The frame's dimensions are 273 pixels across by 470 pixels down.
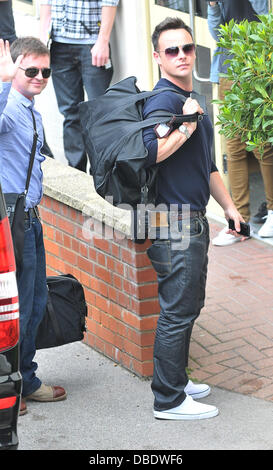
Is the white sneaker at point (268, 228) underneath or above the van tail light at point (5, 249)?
underneath

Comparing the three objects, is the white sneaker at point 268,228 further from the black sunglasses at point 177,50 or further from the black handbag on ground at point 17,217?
the black handbag on ground at point 17,217

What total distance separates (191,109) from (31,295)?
4.34 ft

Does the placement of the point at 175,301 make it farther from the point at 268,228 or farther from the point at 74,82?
the point at 74,82

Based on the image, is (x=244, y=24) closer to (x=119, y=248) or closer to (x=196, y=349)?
(x=119, y=248)

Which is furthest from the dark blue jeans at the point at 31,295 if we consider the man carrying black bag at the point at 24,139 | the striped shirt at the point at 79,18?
the striped shirt at the point at 79,18

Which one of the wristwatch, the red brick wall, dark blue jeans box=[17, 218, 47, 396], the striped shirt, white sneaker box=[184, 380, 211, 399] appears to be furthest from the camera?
the striped shirt

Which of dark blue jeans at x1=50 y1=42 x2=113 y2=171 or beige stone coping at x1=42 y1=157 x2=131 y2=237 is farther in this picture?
dark blue jeans at x1=50 y1=42 x2=113 y2=171

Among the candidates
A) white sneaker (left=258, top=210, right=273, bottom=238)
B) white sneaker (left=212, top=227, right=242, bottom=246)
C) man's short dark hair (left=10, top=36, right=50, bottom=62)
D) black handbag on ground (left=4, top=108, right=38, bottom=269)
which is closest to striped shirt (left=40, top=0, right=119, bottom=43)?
white sneaker (left=212, top=227, right=242, bottom=246)

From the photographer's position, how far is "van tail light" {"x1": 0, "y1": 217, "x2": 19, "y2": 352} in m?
3.89

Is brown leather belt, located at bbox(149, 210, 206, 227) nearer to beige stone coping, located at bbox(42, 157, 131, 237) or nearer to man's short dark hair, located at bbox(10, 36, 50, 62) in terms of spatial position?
beige stone coping, located at bbox(42, 157, 131, 237)

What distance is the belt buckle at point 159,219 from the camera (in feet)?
15.5

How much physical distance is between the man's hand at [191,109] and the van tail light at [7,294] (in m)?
1.13

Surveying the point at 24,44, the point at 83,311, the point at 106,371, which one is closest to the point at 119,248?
the point at 83,311

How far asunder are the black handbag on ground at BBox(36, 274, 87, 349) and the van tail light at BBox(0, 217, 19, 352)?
4.57ft
